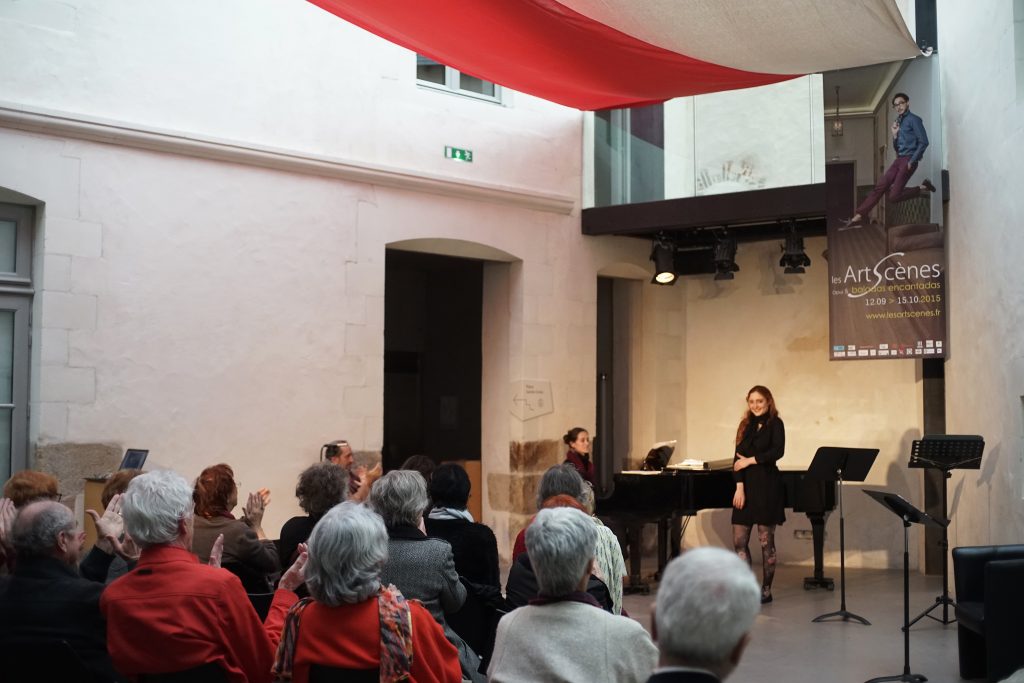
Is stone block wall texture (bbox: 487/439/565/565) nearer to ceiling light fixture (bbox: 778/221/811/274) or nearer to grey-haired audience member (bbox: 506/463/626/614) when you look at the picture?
ceiling light fixture (bbox: 778/221/811/274)

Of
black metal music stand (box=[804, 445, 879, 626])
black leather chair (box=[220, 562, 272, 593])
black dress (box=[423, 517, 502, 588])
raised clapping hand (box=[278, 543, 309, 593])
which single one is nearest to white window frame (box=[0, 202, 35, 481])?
black leather chair (box=[220, 562, 272, 593])

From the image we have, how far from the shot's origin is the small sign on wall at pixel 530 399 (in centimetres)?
888

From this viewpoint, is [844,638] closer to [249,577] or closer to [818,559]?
[818,559]

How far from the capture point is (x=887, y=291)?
24.8 ft

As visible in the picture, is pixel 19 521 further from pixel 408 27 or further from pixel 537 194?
pixel 537 194

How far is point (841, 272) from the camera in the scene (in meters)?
7.69

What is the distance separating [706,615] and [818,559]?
7084 mm

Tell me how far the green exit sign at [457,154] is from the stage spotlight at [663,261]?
2003mm

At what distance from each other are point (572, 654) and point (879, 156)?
5.94m

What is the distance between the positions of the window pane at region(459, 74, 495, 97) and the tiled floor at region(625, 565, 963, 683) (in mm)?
4276

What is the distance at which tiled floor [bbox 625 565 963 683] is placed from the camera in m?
5.79

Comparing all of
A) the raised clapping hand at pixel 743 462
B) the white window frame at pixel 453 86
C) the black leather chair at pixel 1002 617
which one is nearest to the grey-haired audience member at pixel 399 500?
the black leather chair at pixel 1002 617

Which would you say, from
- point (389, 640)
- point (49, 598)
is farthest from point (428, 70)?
point (389, 640)

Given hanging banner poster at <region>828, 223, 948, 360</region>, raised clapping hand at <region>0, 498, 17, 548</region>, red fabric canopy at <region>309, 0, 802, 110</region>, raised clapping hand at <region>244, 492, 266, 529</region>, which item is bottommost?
raised clapping hand at <region>244, 492, 266, 529</region>
